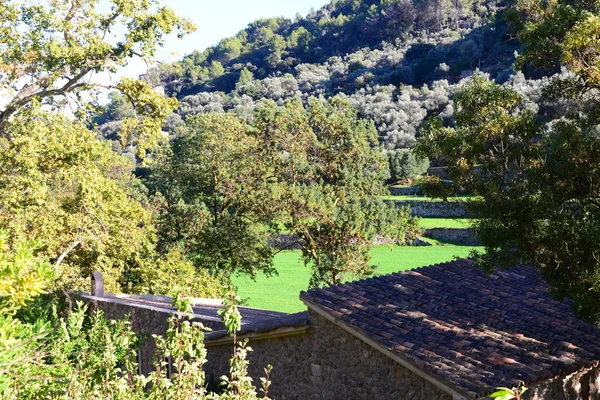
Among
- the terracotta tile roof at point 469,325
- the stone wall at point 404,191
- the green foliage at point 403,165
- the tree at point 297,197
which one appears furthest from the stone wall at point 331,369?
the green foliage at point 403,165

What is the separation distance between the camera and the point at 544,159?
30.6 feet

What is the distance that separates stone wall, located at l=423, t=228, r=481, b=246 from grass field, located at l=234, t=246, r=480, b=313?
4.04ft

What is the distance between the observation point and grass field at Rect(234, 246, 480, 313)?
27828 mm

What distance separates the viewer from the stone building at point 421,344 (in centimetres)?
906

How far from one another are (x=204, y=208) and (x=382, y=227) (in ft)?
26.3

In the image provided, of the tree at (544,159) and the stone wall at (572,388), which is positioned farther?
the stone wall at (572,388)

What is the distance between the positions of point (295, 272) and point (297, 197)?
41.7 feet

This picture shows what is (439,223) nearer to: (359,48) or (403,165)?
(403,165)

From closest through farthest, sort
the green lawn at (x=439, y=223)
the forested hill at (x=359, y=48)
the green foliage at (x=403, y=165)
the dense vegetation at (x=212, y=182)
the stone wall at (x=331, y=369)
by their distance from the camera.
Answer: the dense vegetation at (x=212, y=182), the stone wall at (x=331, y=369), the green lawn at (x=439, y=223), the green foliage at (x=403, y=165), the forested hill at (x=359, y=48)

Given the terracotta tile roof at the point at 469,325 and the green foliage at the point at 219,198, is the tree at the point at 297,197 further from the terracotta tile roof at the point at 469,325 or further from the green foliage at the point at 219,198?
the terracotta tile roof at the point at 469,325

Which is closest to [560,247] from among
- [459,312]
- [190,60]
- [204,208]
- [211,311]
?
[459,312]

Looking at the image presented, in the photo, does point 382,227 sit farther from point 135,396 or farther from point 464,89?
point 135,396

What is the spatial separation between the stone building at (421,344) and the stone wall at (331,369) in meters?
0.02

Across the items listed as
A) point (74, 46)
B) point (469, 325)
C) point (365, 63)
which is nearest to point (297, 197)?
point (74, 46)
